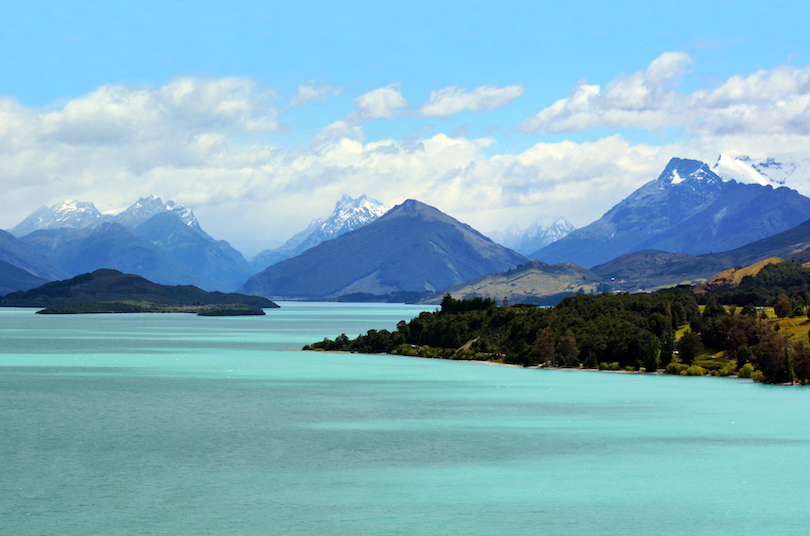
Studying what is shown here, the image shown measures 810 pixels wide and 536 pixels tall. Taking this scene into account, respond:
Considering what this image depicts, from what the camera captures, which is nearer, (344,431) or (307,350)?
(344,431)

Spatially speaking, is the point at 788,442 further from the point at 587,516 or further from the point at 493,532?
the point at 493,532

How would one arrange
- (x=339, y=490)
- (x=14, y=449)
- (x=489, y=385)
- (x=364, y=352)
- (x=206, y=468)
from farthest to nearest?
(x=364, y=352)
(x=489, y=385)
(x=14, y=449)
(x=206, y=468)
(x=339, y=490)

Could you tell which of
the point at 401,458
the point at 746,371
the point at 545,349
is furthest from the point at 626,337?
the point at 401,458

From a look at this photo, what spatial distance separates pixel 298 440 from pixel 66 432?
2040cm

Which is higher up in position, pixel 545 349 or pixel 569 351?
pixel 545 349

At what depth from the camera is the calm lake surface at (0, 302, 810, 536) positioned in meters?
45.7

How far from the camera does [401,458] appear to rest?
62.7 m

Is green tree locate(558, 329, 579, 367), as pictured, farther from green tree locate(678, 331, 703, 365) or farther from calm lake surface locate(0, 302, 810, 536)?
calm lake surface locate(0, 302, 810, 536)

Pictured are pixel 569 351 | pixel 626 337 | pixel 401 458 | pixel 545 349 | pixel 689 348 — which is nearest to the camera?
pixel 401 458

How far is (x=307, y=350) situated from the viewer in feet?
614

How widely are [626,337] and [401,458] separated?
9504 cm

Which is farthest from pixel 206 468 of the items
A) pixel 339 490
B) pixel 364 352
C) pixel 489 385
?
pixel 364 352

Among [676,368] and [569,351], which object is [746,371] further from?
[569,351]

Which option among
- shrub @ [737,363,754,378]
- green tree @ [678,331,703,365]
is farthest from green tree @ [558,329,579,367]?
shrub @ [737,363,754,378]
